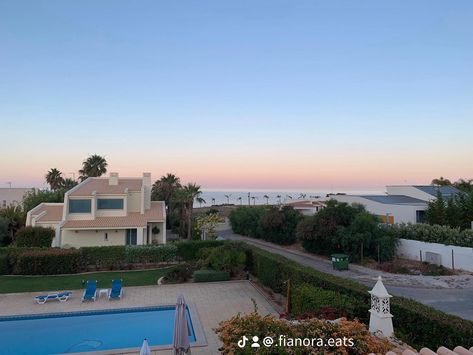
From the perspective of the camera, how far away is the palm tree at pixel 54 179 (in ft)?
196

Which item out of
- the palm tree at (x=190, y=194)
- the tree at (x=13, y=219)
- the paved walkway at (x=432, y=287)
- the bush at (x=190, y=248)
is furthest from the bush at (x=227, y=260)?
the tree at (x=13, y=219)

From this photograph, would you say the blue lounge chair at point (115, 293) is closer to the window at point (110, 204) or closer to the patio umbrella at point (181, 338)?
the patio umbrella at point (181, 338)

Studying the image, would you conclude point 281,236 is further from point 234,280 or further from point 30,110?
point 30,110

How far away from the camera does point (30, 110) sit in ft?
78.5

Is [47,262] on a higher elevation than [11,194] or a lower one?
lower

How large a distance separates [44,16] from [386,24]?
58.2 feet

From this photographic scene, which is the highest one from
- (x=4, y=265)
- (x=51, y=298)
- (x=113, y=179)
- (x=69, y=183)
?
(x=69, y=183)

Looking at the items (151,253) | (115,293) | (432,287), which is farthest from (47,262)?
(432,287)

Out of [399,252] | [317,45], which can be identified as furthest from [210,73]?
[399,252]

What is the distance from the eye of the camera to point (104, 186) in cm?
3597

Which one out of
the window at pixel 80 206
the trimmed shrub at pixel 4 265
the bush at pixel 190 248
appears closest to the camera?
the trimmed shrub at pixel 4 265

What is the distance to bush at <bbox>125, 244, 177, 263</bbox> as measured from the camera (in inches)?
1049

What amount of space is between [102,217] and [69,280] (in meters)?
12.0

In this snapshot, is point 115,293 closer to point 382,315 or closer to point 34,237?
point 382,315
